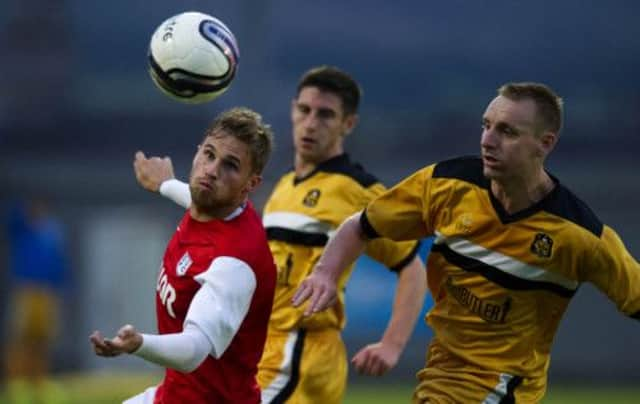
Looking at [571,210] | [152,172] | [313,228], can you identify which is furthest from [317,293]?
[152,172]

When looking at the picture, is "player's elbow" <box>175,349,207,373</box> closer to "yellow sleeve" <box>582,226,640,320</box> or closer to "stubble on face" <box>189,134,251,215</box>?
"stubble on face" <box>189,134,251,215</box>

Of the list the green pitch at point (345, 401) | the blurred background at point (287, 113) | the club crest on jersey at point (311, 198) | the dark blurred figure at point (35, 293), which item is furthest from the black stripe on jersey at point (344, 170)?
the dark blurred figure at point (35, 293)

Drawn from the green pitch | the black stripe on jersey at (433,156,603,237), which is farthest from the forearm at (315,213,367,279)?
the green pitch

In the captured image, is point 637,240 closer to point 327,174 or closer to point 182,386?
point 327,174

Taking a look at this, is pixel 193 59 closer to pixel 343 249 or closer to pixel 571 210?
pixel 343 249

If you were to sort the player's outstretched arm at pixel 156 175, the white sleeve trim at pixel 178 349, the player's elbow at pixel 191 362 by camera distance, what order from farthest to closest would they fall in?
the player's outstretched arm at pixel 156 175 < the player's elbow at pixel 191 362 < the white sleeve trim at pixel 178 349

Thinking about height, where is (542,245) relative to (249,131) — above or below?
below

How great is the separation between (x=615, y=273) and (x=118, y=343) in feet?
7.58

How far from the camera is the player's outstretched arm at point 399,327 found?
244 inches

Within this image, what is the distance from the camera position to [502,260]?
6.06 meters

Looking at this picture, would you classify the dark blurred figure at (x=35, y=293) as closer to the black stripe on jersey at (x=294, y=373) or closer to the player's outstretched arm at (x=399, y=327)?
the black stripe on jersey at (x=294, y=373)

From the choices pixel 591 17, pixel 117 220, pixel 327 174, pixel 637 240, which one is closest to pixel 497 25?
pixel 591 17

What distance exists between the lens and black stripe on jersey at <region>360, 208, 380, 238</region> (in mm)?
6219

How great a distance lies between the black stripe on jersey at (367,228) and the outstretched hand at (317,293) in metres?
0.36
